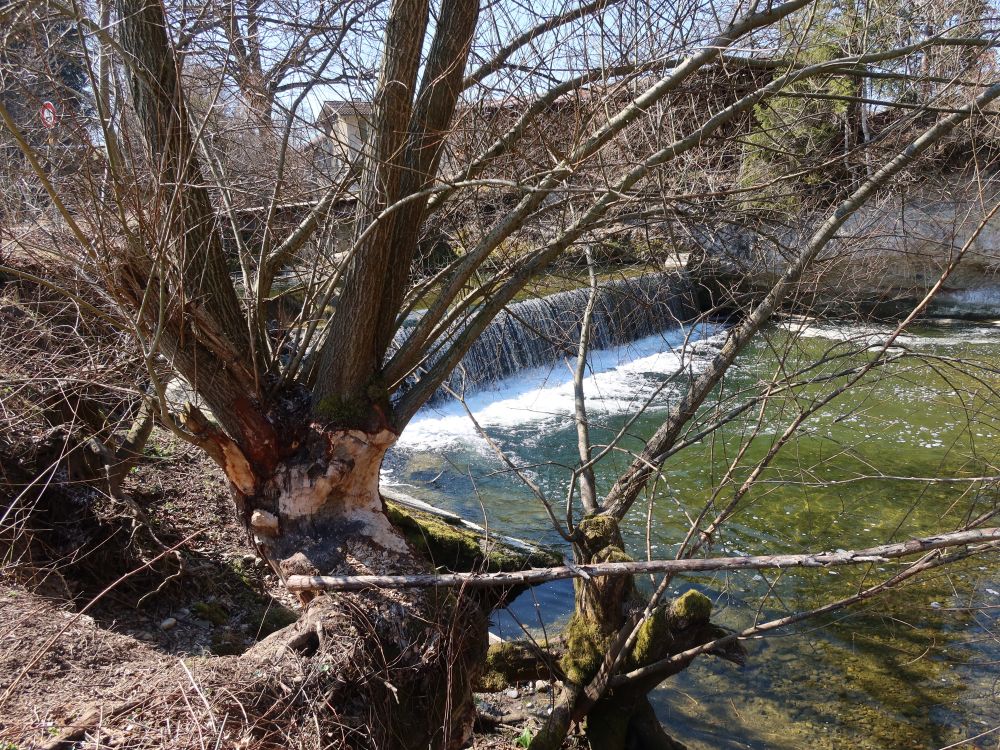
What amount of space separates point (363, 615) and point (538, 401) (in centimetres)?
770

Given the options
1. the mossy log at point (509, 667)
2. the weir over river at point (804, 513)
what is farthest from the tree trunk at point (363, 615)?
the mossy log at point (509, 667)

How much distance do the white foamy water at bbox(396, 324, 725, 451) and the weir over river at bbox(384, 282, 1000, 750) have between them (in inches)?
1.4

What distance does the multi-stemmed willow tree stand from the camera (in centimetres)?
326

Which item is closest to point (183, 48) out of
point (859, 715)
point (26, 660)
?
point (26, 660)

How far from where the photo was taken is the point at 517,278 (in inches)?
152

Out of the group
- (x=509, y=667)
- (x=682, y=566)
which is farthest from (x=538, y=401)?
(x=682, y=566)

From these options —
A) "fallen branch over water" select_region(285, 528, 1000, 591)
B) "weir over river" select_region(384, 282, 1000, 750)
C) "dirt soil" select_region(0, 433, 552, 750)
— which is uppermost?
"fallen branch over water" select_region(285, 528, 1000, 591)

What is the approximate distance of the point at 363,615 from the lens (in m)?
3.27

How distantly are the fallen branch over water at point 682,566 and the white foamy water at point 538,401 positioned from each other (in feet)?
18.2

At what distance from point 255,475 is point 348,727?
1369 millimetres

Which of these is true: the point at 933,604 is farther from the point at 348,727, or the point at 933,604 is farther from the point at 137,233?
the point at 137,233

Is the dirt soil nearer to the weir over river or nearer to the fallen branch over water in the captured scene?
the fallen branch over water

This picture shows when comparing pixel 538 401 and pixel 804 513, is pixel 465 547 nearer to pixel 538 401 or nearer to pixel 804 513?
pixel 804 513

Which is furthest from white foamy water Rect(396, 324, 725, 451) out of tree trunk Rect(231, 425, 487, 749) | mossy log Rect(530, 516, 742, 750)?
tree trunk Rect(231, 425, 487, 749)
